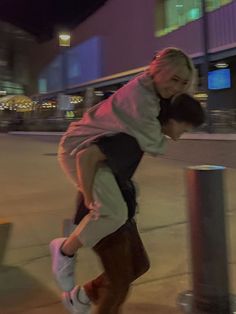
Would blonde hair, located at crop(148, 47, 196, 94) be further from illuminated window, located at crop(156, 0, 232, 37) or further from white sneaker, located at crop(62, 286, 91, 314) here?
illuminated window, located at crop(156, 0, 232, 37)

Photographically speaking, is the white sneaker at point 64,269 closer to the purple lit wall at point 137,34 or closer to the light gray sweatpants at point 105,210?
the light gray sweatpants at point 105,210

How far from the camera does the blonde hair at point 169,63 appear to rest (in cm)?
273

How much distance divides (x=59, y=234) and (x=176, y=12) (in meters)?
26.5

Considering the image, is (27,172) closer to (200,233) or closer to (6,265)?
(6,265)

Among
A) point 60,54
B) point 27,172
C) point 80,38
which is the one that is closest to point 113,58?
point 80,38

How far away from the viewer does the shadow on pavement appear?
12.6ft

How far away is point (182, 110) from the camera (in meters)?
2.78

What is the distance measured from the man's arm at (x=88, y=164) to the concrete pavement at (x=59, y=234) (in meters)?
1.35

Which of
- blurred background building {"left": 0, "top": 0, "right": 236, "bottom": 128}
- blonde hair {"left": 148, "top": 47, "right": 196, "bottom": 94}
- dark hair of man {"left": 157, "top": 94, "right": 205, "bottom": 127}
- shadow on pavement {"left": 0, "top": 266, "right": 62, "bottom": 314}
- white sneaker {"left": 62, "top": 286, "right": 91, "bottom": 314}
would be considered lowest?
shadow on pavement {"left": 0, "top": 266, "right": 62, "bottom": 314}

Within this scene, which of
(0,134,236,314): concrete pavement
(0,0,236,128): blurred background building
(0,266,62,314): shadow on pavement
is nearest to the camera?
(0,266,62,314): shadow on pavement

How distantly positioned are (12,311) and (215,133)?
10.8 metres

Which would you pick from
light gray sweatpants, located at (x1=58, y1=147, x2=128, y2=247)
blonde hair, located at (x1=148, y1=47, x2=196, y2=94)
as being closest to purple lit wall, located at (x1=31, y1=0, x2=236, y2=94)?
blonde hair, located at (x1=148, y1=47, x2=196, y2=94)

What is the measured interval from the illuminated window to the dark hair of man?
2425cm

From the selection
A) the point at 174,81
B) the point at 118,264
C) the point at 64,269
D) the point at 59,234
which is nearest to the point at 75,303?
the point at 64,269
